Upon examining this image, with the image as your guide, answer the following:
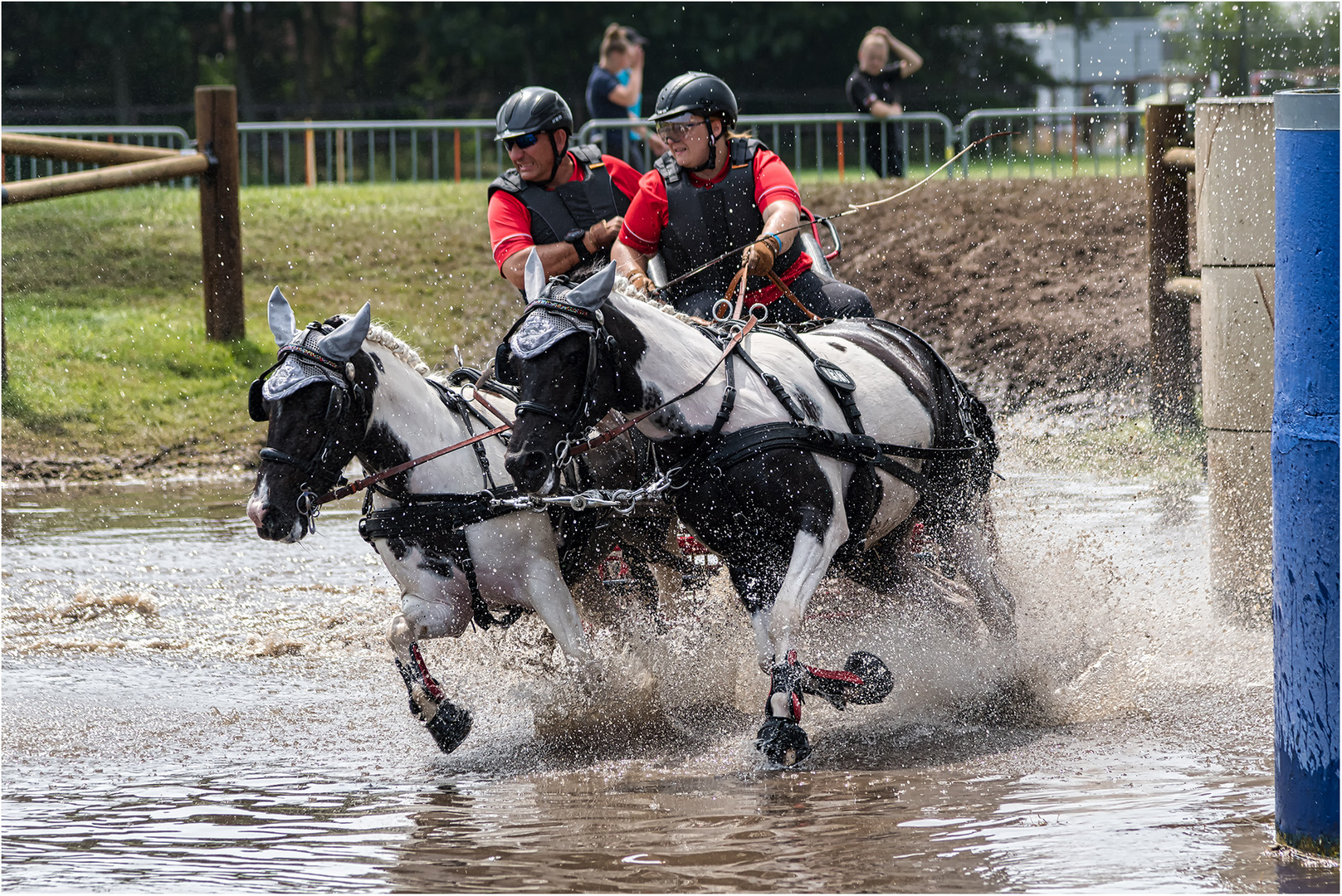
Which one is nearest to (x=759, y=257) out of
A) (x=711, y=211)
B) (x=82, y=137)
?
(x=711, y=211)

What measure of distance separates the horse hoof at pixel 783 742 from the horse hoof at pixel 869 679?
27cm

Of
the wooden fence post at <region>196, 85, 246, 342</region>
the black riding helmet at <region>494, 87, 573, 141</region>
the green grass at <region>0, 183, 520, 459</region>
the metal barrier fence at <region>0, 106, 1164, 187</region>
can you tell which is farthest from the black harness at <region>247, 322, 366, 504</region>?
the metal barrier fence at <region>0, 106, 1164, 187</region>

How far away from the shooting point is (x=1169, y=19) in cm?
3600

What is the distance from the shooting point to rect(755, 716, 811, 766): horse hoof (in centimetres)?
532

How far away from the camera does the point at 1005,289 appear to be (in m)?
14.0

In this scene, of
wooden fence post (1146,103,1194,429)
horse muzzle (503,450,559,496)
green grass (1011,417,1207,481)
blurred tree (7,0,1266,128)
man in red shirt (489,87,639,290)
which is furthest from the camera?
blurred tree (7,0,1266,128)

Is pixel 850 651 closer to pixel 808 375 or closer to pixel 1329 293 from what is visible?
pixel 808 375

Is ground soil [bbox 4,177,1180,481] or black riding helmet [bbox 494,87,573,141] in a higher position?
black riding helmet [bbox 494,87,573,141]

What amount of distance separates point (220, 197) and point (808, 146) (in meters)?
7.45

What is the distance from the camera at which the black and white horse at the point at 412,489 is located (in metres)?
5.21

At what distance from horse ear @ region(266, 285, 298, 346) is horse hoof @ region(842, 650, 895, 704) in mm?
2134

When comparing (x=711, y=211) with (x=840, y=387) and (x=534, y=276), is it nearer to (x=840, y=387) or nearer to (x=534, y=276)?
(x=840, y=387)

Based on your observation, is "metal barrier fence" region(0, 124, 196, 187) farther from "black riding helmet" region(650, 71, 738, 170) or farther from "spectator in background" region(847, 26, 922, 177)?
"black riding helmet" region(650, 71, 738, 170)

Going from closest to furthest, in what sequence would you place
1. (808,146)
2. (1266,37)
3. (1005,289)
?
(1005,289), (808,146), (1266,37)
